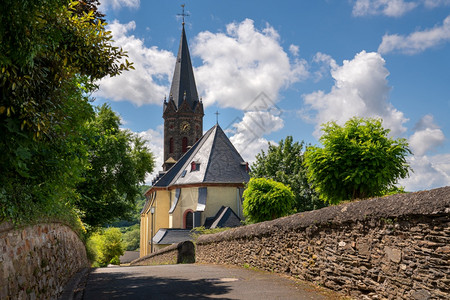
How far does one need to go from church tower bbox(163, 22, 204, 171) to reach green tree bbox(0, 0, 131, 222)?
57885mm

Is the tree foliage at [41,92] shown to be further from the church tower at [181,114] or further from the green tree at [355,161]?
the church tower at [181,114]

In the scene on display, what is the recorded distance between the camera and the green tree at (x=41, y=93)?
4211 millimetres

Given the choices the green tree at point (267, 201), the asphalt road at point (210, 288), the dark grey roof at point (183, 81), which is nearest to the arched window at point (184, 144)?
the dark grey roof at point (183, 81)

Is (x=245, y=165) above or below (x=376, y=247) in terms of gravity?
above

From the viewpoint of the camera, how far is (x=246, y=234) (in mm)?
12195

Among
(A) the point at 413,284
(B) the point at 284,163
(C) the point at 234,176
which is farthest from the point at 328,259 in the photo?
(C) the point at 234,176

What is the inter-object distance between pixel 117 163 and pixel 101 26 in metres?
20.3

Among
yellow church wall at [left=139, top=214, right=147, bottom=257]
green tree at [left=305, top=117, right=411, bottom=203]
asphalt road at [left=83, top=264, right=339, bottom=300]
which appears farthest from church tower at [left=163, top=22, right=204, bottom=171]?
asphalt road at [left=83, top=264, right=339, bottom=300]

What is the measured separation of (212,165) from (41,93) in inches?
1668

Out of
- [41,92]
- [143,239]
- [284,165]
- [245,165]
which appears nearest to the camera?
[41,92]

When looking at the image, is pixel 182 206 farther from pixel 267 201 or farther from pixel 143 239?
pixel 267 201

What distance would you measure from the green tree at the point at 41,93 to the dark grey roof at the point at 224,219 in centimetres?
3521

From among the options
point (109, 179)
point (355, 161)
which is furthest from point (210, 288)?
point (109, 179)

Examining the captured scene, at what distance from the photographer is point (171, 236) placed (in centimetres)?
4141
